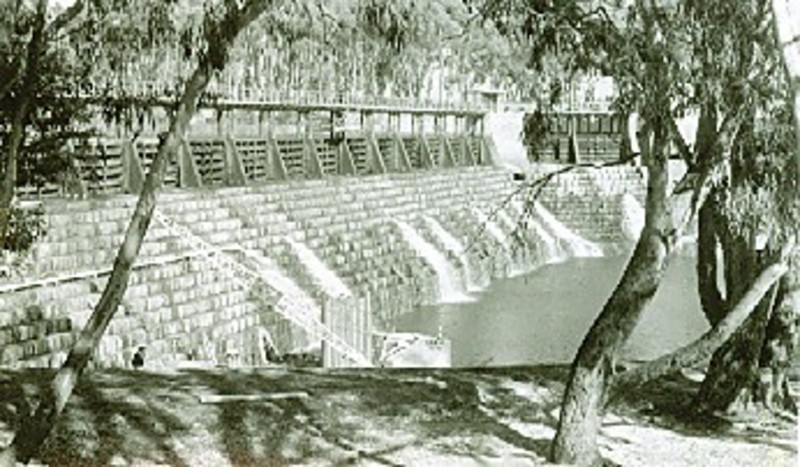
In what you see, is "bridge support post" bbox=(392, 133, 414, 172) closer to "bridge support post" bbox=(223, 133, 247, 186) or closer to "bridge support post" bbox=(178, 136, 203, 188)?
"bridge support post" bbox=(223, 133, 247, 186)

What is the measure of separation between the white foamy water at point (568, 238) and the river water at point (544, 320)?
13.0ft

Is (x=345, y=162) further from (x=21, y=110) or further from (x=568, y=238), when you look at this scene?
(x=21, y=110)

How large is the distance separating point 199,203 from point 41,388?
12522 mm

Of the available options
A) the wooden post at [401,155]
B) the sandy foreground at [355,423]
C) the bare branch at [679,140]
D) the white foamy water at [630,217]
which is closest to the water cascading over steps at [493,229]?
the wooden post at [401,155]

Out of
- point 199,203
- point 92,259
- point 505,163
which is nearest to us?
point 92,259

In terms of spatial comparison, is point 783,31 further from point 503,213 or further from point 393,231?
point 503,213

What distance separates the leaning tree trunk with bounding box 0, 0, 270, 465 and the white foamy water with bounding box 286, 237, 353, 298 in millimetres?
14534

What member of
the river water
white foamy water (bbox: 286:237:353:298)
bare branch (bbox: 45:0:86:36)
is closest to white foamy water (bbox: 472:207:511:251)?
the river water

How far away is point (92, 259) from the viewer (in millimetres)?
16875

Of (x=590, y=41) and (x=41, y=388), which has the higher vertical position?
(x=590, y=41)

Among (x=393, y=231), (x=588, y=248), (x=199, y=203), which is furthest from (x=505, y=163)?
(x=199, y=203)

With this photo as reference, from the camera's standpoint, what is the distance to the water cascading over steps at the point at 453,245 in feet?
91.9

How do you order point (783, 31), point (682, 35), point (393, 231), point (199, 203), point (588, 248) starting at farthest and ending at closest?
point (588, 248)
point (393, 231)
point (199, 203)
point (682, 35)
point (783, 31)

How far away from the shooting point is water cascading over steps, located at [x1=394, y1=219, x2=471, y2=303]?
26.5m
